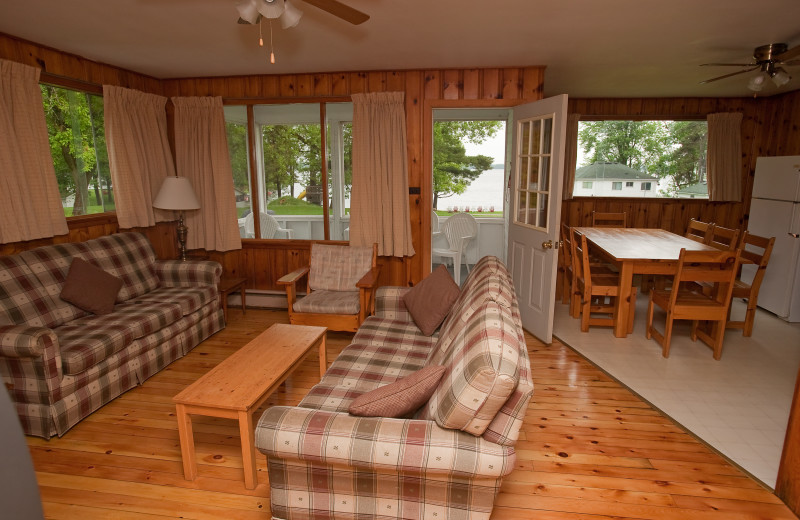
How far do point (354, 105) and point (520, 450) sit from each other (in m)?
3.31

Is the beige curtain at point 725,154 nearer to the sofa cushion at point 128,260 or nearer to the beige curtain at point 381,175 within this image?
the beige curtain at point 381,175

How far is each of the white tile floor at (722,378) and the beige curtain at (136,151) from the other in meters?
4.00

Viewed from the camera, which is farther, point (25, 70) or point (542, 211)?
point (542, 211)

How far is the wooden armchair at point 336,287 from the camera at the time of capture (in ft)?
12.4

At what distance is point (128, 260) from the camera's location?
3807 millimetres

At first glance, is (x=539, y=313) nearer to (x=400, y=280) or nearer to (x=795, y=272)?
(x=400, y=280)

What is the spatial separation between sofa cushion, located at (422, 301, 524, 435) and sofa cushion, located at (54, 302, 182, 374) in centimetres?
207

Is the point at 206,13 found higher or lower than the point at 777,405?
higher

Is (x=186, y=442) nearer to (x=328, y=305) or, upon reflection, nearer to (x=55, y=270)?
(x=328, y=305)

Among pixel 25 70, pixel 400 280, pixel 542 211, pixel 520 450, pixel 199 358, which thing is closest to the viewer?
pixel 520 450

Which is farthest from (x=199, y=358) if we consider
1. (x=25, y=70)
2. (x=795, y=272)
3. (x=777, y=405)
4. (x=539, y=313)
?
(x=795, y=272)

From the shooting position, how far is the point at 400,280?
468 centimetres

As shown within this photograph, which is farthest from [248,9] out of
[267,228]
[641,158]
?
[641,158]

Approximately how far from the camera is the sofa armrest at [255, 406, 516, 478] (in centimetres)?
154
